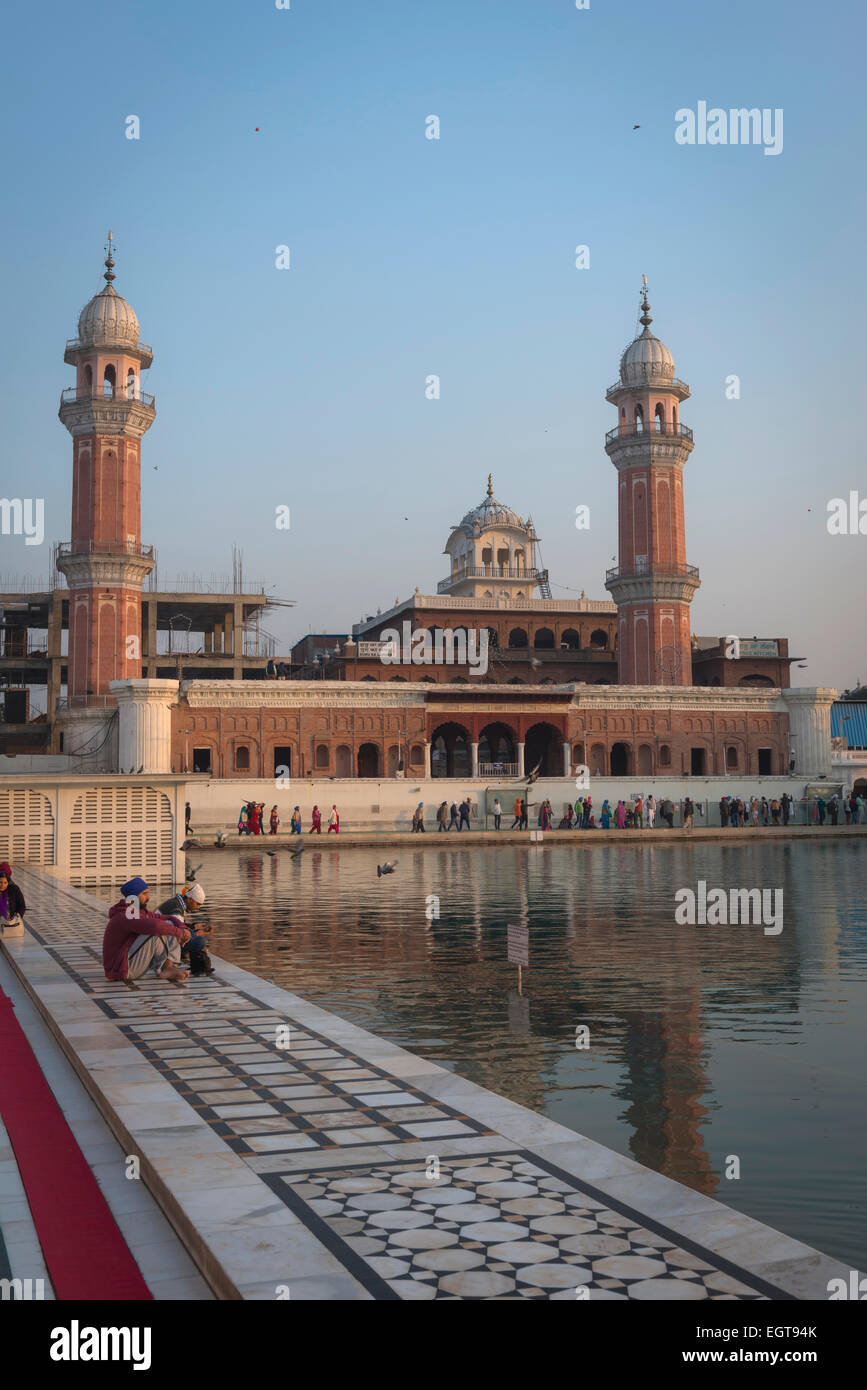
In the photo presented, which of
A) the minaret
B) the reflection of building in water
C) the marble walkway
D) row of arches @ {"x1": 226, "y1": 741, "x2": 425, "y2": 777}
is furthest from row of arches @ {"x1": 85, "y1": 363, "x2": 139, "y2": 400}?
the marble walkway

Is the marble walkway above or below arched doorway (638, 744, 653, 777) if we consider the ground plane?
below

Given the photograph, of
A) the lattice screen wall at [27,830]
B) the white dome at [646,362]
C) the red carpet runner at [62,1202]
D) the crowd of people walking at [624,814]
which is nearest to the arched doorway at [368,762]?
the crowd of people walking at [624,814]

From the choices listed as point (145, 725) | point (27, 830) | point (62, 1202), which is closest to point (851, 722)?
point (145, 725)

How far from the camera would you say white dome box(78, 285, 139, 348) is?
49.4 metres

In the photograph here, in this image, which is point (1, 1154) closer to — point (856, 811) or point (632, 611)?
point (856, 811)

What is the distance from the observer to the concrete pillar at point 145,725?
147 ft

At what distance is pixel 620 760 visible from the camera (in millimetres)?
54188

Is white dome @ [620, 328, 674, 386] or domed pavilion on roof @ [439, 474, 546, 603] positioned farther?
domed pavilion on roof @ [439, 474, 546, 603]

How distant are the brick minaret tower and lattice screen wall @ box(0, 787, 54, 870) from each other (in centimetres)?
3660

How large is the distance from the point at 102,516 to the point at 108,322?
802 centimetres

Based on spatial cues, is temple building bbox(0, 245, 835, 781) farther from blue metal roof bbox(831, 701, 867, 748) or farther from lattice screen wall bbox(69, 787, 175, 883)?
lattice screen wall bbox(69, 787, 175, 883)

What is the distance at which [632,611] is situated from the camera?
56.0 meters
